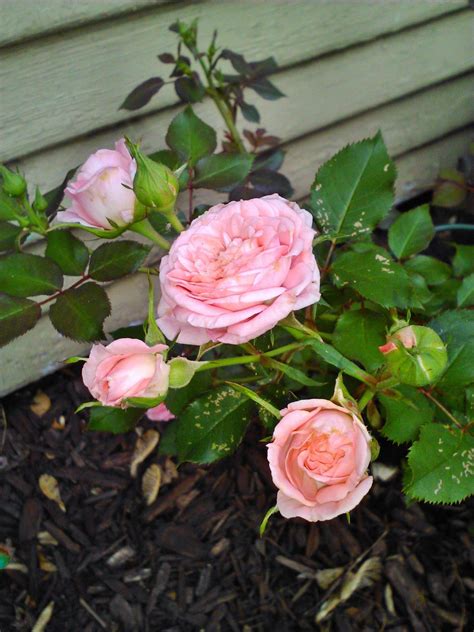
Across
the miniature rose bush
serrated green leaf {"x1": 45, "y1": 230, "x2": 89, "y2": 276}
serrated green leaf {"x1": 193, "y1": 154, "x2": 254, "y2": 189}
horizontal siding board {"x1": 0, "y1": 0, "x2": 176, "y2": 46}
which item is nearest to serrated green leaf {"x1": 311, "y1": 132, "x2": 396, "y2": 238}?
the miniature rose bush

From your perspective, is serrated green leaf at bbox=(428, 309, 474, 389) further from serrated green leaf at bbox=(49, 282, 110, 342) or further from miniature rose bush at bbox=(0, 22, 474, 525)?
serrated green leaf at bbox=(49, 282, 110, 342)

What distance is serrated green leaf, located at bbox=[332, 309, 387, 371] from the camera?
2.71 ft

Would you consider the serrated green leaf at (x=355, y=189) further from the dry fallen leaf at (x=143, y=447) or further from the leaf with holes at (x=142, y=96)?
the dry fallen leaf at (x=143, y=447)

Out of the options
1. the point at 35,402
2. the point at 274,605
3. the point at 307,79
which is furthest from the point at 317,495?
the point at 307,79

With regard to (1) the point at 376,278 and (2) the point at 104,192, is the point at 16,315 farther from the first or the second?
(1) the point at 376,278

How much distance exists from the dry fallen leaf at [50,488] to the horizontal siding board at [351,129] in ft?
2.12

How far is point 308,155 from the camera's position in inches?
68.4

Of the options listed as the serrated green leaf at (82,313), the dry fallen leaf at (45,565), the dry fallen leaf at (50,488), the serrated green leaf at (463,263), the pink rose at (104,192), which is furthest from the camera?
the dry fallen leaf at (50,488)

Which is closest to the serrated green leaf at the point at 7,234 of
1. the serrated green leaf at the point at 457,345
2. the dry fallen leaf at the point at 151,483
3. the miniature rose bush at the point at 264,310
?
the miniature rose bush at the point at 264,310

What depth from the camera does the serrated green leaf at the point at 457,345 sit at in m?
0.83

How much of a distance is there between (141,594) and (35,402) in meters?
0.56

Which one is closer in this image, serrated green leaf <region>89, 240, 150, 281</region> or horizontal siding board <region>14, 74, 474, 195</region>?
serrated green leaf <region>89, 240, 150, 281</region>

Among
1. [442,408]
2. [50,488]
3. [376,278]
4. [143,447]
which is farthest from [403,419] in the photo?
[50,488]

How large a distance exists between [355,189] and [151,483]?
829 mm
